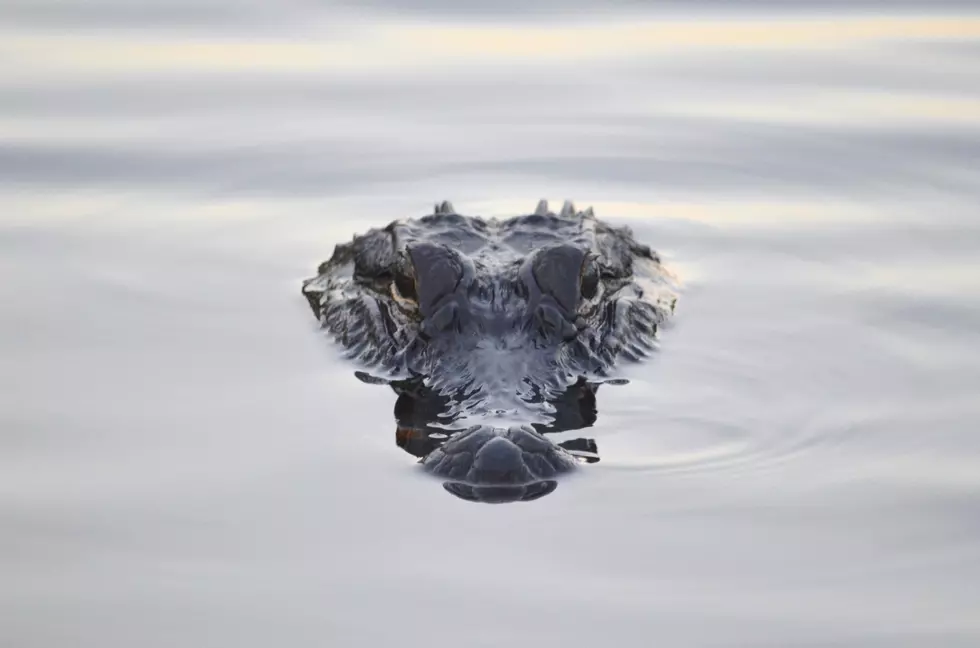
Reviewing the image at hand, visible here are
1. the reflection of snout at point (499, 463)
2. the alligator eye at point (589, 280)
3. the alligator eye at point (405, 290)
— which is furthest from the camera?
the alligator eye at point (589, 280)

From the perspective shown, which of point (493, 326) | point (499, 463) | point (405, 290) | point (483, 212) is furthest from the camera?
point (483, 212)

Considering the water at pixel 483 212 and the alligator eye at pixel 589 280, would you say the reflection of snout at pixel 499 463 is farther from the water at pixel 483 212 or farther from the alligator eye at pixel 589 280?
the alligator eye at pixel 589 280

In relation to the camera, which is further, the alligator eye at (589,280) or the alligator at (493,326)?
the alligator eye at (589,280)

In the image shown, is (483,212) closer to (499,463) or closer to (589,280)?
(589,280)

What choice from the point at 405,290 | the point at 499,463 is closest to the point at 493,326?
the point at 405,290

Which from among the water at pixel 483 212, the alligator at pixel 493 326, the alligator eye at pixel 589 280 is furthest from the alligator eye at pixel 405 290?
the alligator eye at pixel 589 280

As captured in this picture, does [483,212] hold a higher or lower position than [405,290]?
Result: higher
